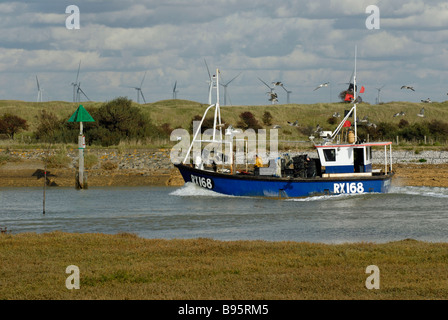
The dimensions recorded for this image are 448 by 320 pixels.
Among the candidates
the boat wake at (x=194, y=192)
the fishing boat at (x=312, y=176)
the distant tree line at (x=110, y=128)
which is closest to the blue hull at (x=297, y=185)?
the fishing boat at (x=312, y=176)

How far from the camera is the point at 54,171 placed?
46.2m

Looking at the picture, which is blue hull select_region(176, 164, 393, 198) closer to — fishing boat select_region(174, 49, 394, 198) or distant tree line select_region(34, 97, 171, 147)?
fishing boat select_region(174, 49, 394, 198)

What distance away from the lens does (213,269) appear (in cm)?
1421

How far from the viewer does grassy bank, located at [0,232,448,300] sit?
12.1 metres

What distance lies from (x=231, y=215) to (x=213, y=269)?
539 inches

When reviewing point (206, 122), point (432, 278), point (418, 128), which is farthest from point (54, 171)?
point (418, 128)

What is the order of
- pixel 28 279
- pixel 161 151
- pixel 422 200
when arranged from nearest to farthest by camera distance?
1. pixel 28 279
2. pixel 422 200
3. pixel 161 151

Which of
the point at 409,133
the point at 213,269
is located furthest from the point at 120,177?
the point at 409,133

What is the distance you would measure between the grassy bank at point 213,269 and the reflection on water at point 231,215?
13.4ft

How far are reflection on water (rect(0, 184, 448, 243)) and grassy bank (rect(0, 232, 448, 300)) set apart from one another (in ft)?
13.4

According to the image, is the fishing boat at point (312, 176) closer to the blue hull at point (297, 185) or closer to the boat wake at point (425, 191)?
the blue hull at point (297, 185)

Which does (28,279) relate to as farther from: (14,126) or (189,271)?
(14,126)

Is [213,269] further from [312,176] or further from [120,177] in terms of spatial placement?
[120,177]
